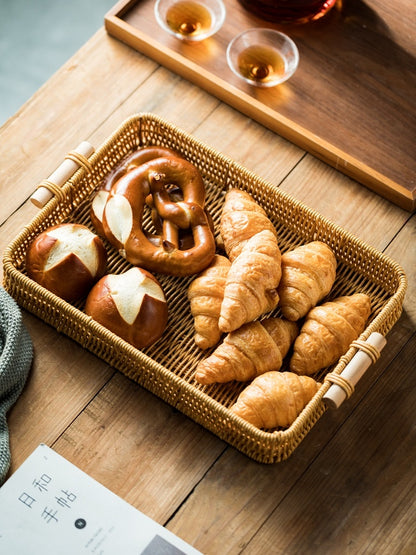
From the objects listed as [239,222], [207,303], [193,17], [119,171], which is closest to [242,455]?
[207,303]

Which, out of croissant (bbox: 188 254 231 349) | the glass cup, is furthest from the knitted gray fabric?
the glass cup

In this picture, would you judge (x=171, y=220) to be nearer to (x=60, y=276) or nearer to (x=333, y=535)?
(x=60, y=276)

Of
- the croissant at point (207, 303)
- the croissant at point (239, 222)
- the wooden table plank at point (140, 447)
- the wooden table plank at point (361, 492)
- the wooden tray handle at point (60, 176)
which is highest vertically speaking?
the wooden tray handle at point (60, 176)

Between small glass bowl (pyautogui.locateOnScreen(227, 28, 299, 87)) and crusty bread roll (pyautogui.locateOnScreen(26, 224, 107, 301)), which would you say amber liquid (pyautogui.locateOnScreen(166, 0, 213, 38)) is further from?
crusty bread roll (pyautogui.locateOnScreen(26, 224, 107, 301))

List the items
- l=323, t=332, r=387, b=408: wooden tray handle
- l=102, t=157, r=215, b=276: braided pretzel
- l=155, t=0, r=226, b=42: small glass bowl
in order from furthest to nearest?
1. l=155, t=0, r=226, b=42: small glass bowl
2. l=102, t=157, r=215, b=276: braided pretzel
3. l=323, t=332, r=387, b=408: wooden tray handle

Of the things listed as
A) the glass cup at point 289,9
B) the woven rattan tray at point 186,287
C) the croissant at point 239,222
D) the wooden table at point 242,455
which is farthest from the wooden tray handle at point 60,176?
the glass cup at point 289,9

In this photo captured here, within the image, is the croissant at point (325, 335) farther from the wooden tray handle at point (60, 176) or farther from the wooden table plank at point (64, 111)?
the wooden table plank at point (64, 111)

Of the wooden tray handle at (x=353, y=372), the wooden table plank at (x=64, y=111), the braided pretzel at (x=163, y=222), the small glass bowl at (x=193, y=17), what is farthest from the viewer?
the small glass bowl at (x=193, y=17)
